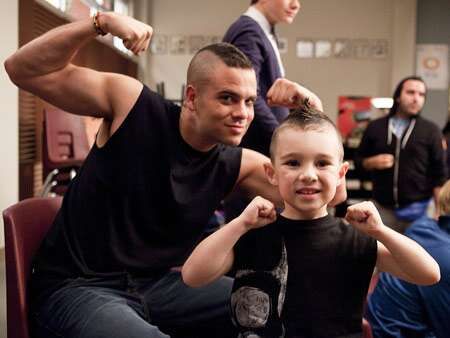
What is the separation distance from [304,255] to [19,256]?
71 centimetres

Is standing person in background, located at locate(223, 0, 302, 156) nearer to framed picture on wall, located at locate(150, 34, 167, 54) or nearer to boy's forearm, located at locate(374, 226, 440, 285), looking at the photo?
boy's forearm, located at locate(374, 226, 440, 285)

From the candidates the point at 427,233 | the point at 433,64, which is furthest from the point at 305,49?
the point at 427,233

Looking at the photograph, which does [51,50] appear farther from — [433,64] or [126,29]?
[433,64]

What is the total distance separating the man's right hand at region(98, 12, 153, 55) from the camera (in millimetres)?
1413

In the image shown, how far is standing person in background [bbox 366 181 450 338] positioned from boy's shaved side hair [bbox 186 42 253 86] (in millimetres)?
933

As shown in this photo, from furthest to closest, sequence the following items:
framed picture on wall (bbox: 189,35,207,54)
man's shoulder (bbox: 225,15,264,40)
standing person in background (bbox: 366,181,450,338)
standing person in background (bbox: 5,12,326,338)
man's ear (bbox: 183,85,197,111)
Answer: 1. framed picture on wall (bbox: 189,35,207,54)
2. man's shoulder (bbox: 225,15,264,40)
3. standing person in background (bbox: 366,181,450,338)
4. man's ear (bbox: 183,85,197,111)
5. standing person in background (bbox: 5,12,326,338)

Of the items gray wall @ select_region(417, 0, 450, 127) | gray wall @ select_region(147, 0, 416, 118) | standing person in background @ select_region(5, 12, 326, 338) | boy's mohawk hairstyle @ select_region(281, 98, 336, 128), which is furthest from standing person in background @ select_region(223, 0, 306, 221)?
gray wall @ select_region(417, 0, 450, 127)

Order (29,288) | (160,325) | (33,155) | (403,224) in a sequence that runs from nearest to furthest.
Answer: (29,288) < (160,325) < (403,224) < (33,155)

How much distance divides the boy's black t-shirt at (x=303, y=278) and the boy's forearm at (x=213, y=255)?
6 cm

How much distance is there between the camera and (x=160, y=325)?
1591 millimetres

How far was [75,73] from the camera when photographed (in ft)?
5.05

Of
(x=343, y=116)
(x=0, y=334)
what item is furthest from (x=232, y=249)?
(x=343, y=116)

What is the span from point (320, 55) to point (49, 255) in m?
7.71

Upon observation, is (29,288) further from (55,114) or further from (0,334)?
(55,114)
